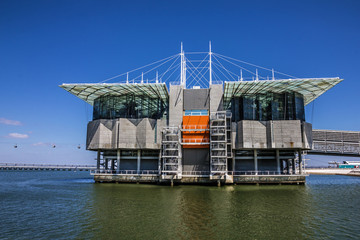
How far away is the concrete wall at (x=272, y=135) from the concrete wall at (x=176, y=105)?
1317 cm

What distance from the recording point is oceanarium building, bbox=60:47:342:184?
2093 inches

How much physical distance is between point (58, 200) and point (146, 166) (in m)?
29.3

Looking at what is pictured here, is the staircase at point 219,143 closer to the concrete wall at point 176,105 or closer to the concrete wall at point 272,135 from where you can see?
the concrete wall at point 272,135

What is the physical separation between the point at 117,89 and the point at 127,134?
1042 centimetres

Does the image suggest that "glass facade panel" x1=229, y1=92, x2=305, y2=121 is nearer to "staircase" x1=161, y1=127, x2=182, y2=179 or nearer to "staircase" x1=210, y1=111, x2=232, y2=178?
"staircase" x1=210, y1=111, x2=232, y2=178

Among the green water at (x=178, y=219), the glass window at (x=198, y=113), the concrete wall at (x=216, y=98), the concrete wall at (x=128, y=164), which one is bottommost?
the green water at (x=178, y=219)

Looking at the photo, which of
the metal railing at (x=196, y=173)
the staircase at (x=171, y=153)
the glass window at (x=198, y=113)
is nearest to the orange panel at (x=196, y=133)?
the glass window at (x=198, y=113)

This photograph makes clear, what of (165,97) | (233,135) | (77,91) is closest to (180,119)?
(165,97)

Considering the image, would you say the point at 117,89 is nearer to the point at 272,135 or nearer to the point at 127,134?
the point at 127,134

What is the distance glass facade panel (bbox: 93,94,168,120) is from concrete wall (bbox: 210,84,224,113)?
11.2 metres

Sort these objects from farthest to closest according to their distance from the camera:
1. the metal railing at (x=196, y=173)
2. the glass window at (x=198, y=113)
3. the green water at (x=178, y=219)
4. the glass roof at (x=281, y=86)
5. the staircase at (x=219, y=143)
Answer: the glass window at (x=198, y=113), the metal railing at (x=196, y=173), the glass roof at (x=281, y=86), the staircase at (x=219, y=143), the green water at (x=178, y=219)

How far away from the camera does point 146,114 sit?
5831 centimetres

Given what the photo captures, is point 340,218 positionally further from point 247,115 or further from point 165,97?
point 165,97

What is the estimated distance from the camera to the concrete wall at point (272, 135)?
53.5 meters
